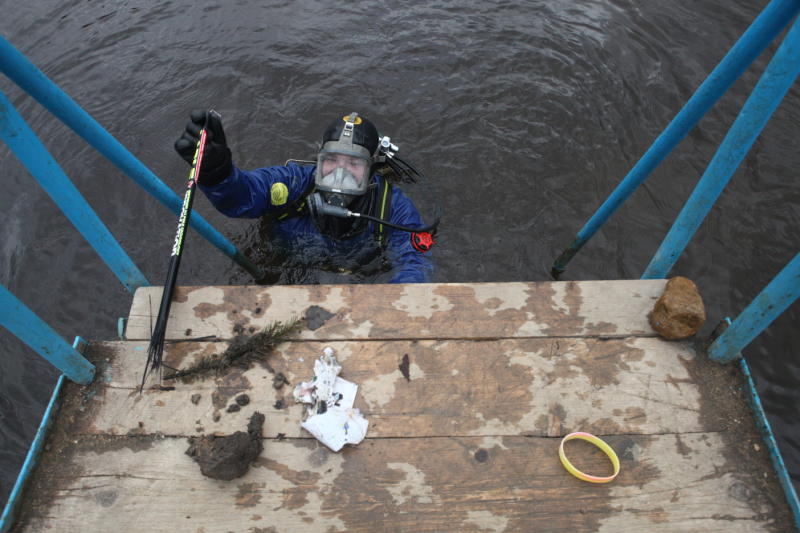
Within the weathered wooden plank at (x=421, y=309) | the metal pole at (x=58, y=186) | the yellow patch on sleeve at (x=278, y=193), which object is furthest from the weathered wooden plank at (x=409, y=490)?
the yellow patch on sleeve at (x=278, y=193)

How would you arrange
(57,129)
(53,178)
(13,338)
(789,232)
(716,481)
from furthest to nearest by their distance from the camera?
(57,129)
(789,232)
(13,338)
(53,178)
(716,481)

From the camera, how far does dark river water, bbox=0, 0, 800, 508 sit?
4250 millimetres

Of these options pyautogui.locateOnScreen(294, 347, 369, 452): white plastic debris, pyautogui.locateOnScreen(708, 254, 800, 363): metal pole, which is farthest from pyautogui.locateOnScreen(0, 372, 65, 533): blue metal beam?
pyautogui.locateOnScreen(708, 254, 800, 363): metal pole

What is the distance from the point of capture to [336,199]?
11.4ft

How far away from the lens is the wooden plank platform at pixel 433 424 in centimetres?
193

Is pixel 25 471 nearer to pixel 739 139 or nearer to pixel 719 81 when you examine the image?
pixel 739 139

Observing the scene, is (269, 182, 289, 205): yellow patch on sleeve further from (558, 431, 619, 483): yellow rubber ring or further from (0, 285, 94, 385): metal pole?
(558, 431, 619, 483): yellow rubber ring

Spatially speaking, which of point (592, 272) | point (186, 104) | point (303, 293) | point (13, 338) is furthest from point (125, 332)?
point (186, 104)

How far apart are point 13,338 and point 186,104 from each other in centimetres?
319

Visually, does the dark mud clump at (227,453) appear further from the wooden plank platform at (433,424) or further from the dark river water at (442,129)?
the dark river water at (442,129)

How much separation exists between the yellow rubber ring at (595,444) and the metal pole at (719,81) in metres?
1.63

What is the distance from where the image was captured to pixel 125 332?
2.46 m

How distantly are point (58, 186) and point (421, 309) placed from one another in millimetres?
1825

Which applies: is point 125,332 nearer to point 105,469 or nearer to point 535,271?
point 105,469
